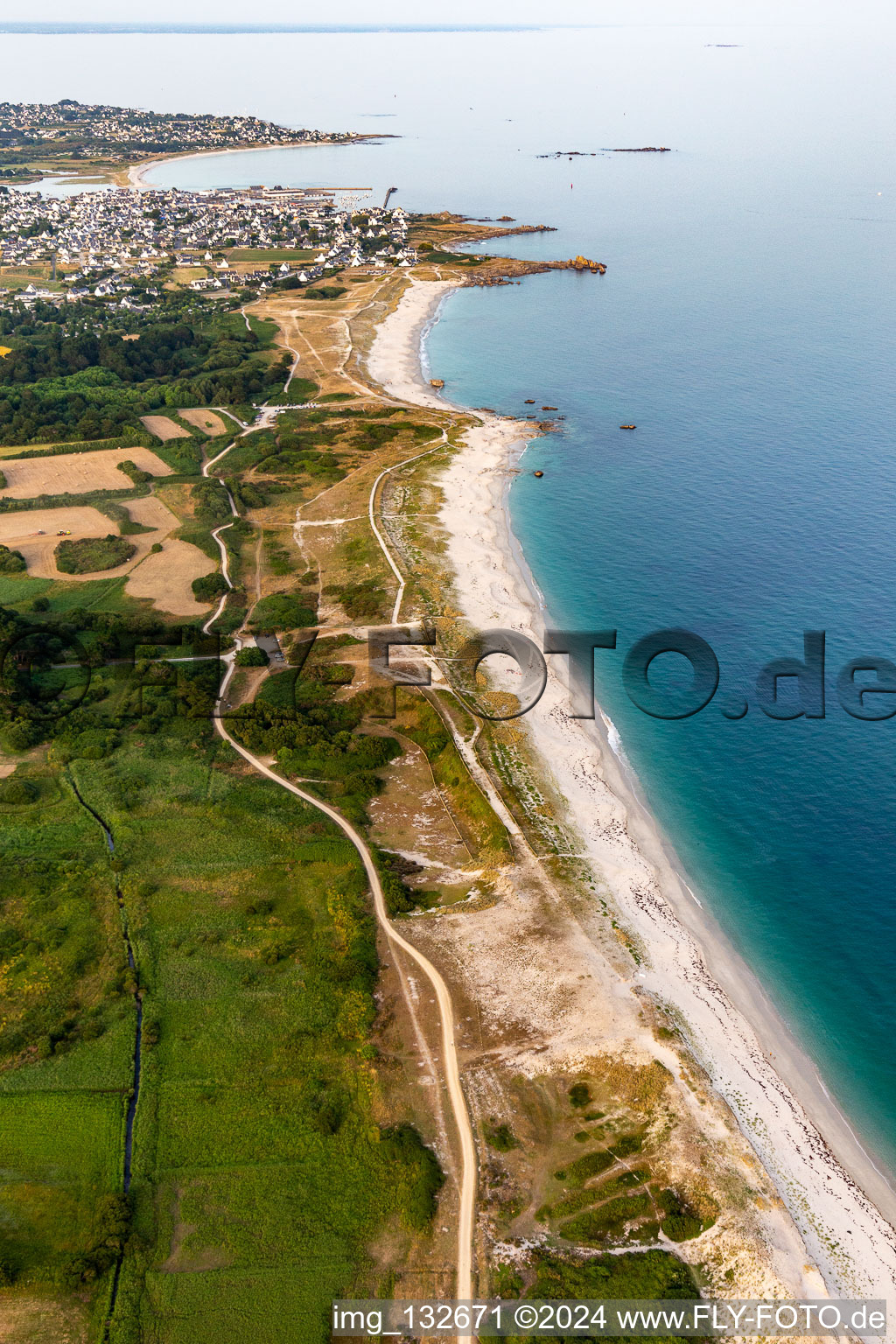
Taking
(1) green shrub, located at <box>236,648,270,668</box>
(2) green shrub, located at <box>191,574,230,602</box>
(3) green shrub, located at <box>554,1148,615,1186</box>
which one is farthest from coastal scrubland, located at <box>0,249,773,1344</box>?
(2) green shrub, located at <box>191,574,230,602</box>

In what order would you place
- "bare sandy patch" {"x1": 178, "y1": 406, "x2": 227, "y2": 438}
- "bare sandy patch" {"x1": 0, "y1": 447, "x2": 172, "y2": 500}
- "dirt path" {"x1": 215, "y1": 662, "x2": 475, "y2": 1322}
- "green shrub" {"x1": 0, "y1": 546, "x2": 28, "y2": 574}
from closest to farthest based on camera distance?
1. "dirt path" {"x1": 215, "y1": 662, "x2": 475, "y2": 1322}
2. "green shrub" {"x1": 0, "y1": 546, "x2": 28, "y2": 574}
3. "bare sandy patch" {"x1": 0, "y1": 447, "x2": 172, "y2": 500}
4. "bare sandy patch" {"x1": 178, "y1": 406, "x2": 227, "y2": 438}

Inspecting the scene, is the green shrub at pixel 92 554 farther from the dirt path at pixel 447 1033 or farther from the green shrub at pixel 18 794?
the green shrub at pixel 18 794

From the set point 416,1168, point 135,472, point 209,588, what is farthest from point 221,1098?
point 135,472

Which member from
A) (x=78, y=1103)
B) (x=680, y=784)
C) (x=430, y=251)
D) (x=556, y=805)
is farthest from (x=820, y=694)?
(x=430, y=251)

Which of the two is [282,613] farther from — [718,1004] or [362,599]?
[718,1004]

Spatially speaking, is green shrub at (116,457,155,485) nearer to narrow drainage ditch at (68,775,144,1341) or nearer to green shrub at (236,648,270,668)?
green shrub at (236,648,270,668)

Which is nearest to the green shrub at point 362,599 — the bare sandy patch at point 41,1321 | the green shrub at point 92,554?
the green shrub at point 92,554

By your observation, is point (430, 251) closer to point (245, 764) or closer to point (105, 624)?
point (105, 624)
